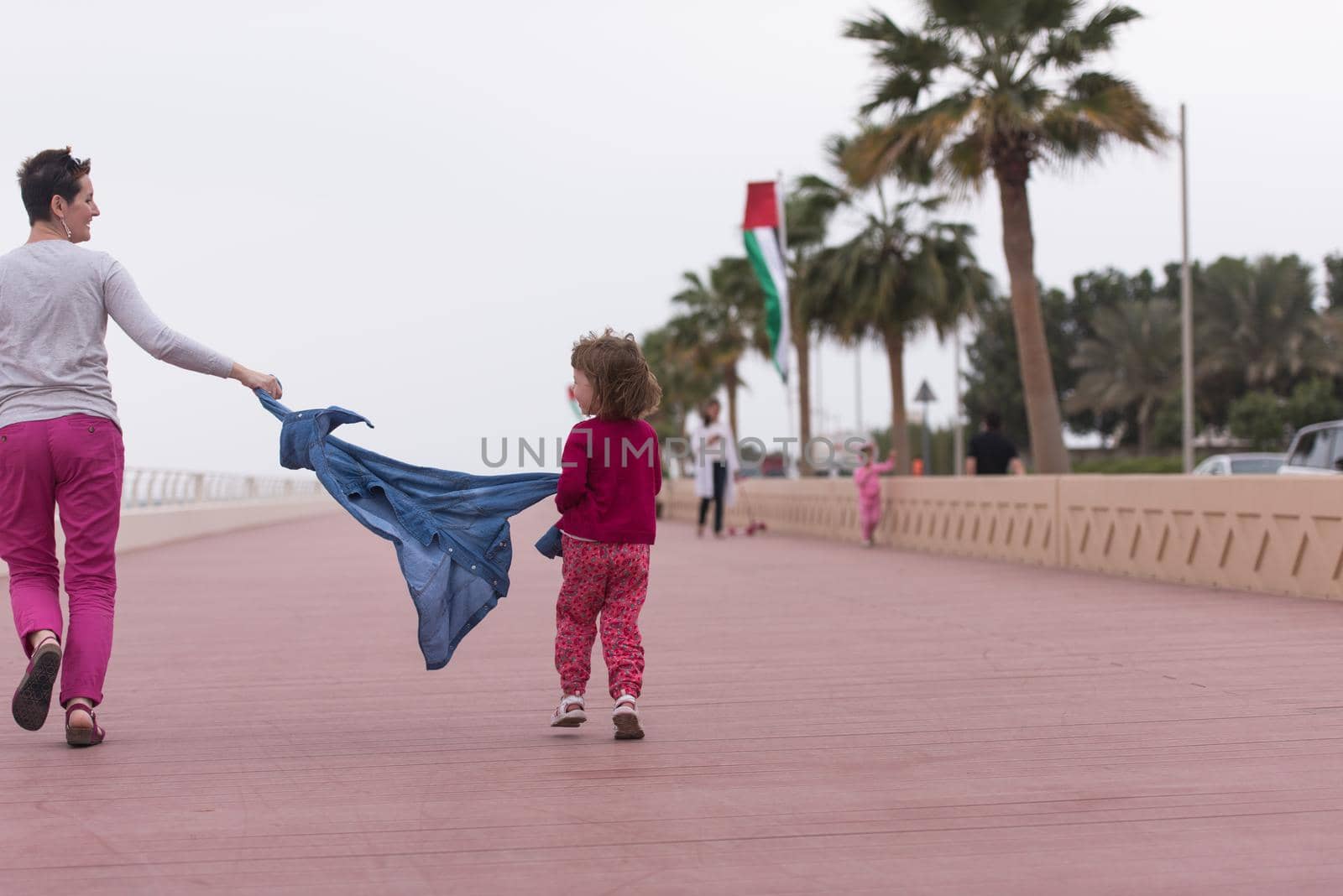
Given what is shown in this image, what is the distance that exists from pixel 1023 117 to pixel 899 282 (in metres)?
15.6

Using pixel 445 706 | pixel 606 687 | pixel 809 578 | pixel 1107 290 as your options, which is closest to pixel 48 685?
pixel 445 706

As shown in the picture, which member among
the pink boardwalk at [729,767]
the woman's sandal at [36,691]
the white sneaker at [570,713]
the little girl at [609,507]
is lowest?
the pink boardwalk at [729,767]

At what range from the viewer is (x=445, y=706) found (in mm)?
6840

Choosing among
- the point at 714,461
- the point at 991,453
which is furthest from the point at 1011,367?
the point at 991,453

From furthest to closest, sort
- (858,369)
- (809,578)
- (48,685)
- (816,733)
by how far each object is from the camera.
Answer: (858,369) → (809,578) → (816,733) → (48,685)

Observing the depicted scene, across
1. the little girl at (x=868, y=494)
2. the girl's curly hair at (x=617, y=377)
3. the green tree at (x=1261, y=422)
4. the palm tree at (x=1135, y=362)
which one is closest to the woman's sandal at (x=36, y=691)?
the girl's curly hair at (x=617, y=377)

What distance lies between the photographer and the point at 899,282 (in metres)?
38.7

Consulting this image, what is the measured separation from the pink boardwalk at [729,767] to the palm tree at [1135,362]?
7349 centimetres

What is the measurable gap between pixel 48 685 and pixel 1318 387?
68.7 metres

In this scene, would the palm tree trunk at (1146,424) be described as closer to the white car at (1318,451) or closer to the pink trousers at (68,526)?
the white car at (1318,451)

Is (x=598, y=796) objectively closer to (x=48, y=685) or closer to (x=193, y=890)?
(x=193, y=890)

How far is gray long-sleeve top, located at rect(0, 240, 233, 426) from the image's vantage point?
5715 mm

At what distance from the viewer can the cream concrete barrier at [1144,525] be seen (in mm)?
11578

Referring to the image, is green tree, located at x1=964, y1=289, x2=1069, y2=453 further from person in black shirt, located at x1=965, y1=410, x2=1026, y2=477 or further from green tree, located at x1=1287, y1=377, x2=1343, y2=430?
person in black shirt, located at x1=965, y1=410, x2=1026, y2=477
